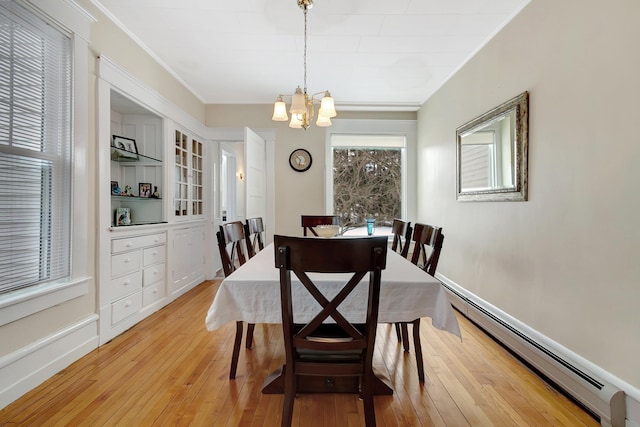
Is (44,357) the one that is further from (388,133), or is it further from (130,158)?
(388,133)

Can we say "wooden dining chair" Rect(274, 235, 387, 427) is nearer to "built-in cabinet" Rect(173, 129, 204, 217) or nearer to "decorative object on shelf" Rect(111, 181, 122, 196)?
"decorative object on shelf" Rect(111, 181, 122, 196)

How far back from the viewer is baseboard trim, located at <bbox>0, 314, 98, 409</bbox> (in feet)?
5.76

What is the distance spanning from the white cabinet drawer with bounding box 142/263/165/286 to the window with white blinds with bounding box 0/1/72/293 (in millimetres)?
927

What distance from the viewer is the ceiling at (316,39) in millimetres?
2443

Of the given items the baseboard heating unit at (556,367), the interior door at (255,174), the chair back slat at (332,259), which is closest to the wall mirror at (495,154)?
the baseboard heating unit at (556,367)

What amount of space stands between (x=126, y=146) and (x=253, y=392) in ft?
8.81

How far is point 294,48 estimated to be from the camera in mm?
3053

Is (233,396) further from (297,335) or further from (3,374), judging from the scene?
(3,374)

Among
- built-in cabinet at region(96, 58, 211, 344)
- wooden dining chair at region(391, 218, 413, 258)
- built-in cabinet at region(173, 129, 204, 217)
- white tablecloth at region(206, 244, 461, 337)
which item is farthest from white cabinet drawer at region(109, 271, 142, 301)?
wooden dining chair at region(391, 218, 413, 258)

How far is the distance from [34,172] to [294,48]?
2255 millimetres

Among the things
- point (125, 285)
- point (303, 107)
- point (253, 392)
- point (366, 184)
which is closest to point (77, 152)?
point (125, 285)

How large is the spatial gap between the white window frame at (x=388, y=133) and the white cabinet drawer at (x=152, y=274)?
2.30 m

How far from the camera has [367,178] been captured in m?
4.93

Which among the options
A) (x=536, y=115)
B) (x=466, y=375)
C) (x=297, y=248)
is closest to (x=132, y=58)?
(x=297, y=248)
